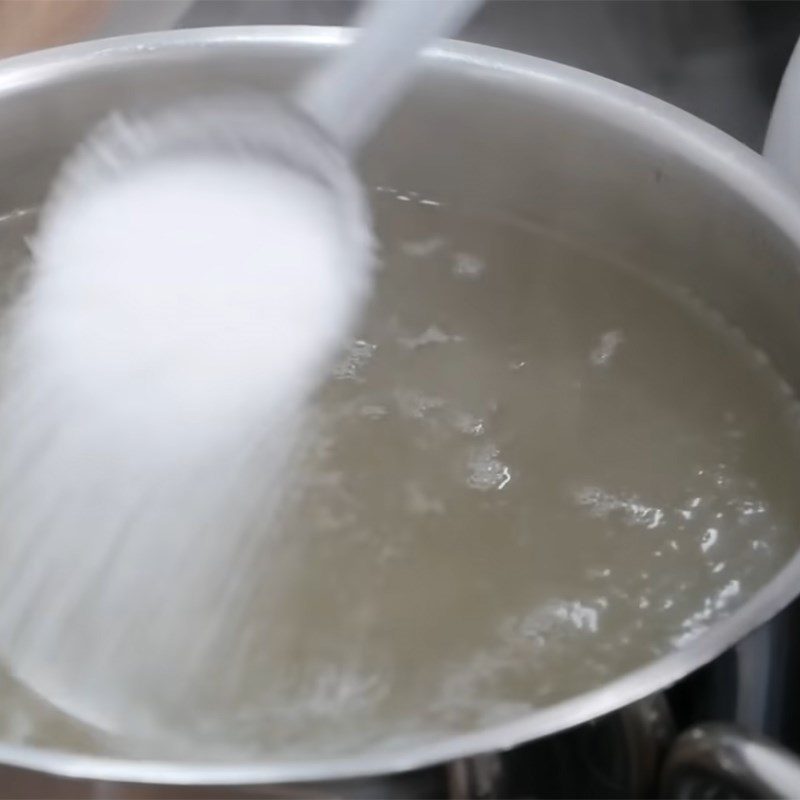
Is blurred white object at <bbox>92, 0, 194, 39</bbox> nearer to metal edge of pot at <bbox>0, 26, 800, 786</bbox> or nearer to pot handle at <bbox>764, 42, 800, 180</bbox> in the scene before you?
metal edge of pot at <bbox>0, 26, 800, 786</bbox>

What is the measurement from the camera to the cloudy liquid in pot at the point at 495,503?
488mm

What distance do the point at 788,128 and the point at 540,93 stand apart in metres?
0.15

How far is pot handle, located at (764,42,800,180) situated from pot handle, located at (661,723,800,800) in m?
0.36

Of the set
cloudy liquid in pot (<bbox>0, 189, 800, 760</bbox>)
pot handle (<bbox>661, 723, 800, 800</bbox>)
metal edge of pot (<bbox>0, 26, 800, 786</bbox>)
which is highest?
metal edge of pot (<bbox>0, 26, 800, 786</bbox>)

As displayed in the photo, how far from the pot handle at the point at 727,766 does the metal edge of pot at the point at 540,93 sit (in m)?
0.02

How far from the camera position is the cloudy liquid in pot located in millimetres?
488

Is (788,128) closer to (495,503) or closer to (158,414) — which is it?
(495,503)

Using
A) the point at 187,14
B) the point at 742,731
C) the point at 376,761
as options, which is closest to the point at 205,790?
the point at 376,761

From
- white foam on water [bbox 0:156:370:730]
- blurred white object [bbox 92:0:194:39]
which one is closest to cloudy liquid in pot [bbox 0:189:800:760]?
white foam on water [bbox 0:156:370:730]

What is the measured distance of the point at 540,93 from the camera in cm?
68

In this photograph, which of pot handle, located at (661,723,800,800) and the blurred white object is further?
the blurred white object

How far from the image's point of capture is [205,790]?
322mm

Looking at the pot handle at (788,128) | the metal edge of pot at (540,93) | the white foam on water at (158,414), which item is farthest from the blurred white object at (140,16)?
the pot handle at (788,128)

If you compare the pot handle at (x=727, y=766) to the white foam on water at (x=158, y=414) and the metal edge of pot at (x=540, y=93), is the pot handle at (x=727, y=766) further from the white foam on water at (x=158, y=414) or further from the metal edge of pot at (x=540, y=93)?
the white foam on water at (x=158, y=414)
